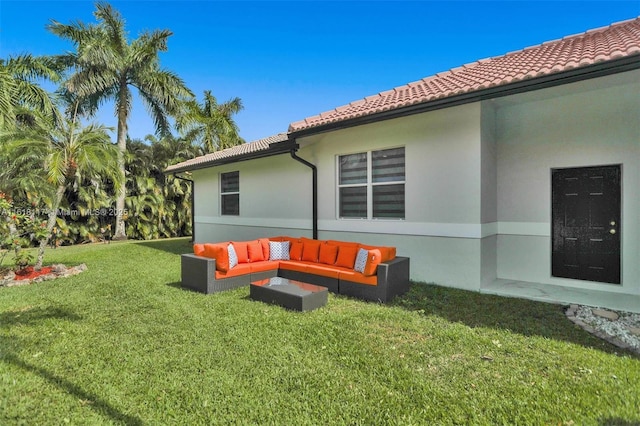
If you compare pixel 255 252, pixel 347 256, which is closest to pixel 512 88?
pixel 347 256

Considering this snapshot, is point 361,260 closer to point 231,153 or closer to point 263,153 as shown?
A: point 263,153

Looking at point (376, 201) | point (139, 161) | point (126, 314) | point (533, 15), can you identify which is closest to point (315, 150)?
point (376, 201)

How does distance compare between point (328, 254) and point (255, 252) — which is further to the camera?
point (255, 252)

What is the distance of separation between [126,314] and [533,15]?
467 inches

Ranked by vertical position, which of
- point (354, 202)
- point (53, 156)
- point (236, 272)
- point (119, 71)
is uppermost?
point (119, 71)

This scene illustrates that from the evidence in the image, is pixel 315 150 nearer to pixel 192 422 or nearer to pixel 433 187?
pixel 433 187

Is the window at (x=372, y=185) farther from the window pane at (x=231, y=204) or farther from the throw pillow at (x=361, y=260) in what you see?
the window pane at (x=231, y=204)

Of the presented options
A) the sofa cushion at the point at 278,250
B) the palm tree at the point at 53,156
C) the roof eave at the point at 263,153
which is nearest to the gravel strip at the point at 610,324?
the sofa cushion at the point at 278,250

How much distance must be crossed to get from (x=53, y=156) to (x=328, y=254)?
7664 millimetres

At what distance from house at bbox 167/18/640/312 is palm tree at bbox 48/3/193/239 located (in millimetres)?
12972

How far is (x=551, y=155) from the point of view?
262 inches

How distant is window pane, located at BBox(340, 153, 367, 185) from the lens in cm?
836

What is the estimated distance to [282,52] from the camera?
12.6m

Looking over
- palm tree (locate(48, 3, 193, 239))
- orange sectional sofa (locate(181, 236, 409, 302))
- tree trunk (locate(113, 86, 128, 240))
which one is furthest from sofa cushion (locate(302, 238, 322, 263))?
tree trunk (locate(113, 86, 128, 240))
